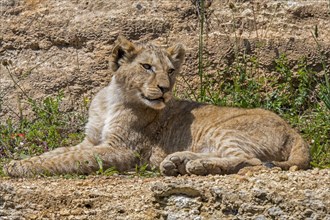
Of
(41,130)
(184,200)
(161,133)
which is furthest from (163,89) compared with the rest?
(184,200)

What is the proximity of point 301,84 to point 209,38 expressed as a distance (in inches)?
50.3

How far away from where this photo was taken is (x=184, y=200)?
24.3 feet

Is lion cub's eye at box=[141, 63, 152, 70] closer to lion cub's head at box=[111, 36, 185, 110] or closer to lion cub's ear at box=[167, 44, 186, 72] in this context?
lion cub's head at box=[111, 36, 185, 110]

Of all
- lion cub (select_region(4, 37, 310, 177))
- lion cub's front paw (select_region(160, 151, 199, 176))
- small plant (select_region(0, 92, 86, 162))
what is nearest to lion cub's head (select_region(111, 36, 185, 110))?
lion cub (select_region(4, 37, 310, 177))

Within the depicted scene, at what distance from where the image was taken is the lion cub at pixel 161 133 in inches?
352

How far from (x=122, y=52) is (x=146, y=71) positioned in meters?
0.40

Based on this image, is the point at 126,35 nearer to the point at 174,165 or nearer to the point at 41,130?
the point at 41,130

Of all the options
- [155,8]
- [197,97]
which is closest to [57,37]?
[155,8]

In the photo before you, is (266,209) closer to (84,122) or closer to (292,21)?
(84,122)

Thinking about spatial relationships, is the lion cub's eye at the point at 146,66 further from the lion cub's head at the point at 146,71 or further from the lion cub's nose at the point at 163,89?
the lion cub's nose at the point at 163,89

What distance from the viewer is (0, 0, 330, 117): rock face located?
11.6 m

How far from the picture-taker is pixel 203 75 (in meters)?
11.5

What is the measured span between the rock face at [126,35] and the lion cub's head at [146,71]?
1.62m

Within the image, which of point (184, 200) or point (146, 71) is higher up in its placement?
point (146, 71)
